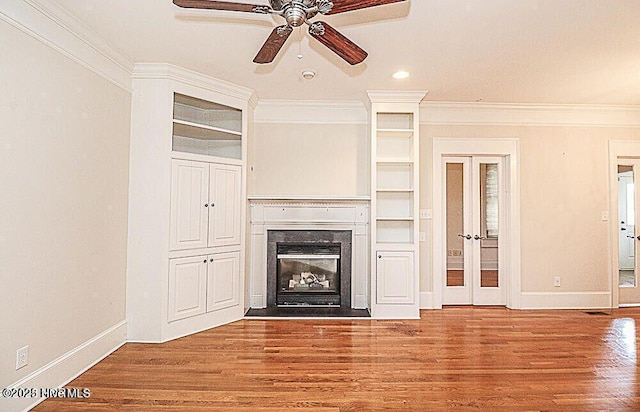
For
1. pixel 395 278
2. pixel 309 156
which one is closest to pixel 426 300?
pixel 395 278

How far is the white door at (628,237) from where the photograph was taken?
5.72m

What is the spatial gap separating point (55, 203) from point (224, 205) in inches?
74.4

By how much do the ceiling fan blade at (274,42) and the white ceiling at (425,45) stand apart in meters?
0.44

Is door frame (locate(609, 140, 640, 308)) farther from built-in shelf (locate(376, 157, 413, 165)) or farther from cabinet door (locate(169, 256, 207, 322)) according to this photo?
cabinet door (locate(169, 256, 207, 322))

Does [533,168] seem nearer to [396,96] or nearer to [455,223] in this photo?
[455,223]

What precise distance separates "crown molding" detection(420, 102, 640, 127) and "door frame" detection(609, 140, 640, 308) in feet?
0.98

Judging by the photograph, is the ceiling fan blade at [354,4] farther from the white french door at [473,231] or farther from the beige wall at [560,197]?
the white french door at [473,231]

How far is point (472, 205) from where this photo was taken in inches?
223

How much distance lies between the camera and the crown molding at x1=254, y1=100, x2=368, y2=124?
546cm

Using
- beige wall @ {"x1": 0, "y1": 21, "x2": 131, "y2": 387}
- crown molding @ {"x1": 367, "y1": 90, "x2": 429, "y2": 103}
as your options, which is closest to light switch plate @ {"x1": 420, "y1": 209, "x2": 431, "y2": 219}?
crown molding @ {"x1": 367, "y1": 90, "x2": 429, "y2": 103}

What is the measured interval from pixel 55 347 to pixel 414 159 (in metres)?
4.02

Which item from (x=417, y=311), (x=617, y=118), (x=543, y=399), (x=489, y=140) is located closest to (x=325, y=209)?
(x=417, y=311)

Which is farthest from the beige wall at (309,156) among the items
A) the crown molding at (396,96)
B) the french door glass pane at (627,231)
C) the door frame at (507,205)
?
the french door glass pane at (627,231)

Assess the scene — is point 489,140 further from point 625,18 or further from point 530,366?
point 530,366
